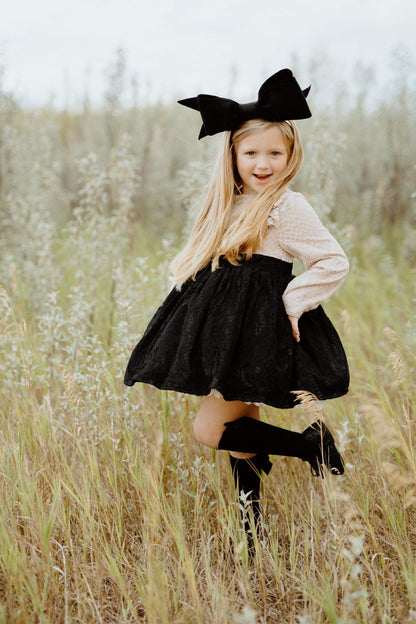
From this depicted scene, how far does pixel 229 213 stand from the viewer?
6.31ft

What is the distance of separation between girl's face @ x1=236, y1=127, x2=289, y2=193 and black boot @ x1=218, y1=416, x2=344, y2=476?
2.73ft

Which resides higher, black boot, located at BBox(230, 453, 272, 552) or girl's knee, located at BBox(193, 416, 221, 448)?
girl's knee, located at BBox(193, 416, 221, 448)

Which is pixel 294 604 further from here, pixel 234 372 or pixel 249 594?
pixel 234 372

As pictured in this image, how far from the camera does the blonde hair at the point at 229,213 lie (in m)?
1.77

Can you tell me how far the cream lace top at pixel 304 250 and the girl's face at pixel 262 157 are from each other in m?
0.10

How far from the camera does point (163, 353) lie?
1729mm

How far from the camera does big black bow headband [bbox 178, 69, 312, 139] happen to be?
1783 mm

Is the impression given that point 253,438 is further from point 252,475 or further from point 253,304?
point 253,304

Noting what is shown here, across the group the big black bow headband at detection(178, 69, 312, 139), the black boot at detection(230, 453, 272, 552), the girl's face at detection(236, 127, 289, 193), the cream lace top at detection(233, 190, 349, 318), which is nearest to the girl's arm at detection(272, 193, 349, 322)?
the cream lace top at detection(233, 190, 349, 318)

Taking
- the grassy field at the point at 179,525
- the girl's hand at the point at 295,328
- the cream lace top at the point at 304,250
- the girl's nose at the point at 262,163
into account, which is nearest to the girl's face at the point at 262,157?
the girl's nose at the point at 262,163

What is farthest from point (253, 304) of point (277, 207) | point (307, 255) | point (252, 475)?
point (252, 475)

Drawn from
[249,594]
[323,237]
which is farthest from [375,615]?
[323,237]

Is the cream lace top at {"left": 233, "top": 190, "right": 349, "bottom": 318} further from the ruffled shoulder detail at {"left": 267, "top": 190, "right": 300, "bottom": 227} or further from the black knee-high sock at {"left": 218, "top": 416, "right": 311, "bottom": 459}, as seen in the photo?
the black knee-high sock at {"left": 218, "top": 416, "right": 311, "bottom": 459}

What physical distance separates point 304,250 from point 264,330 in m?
0.31
